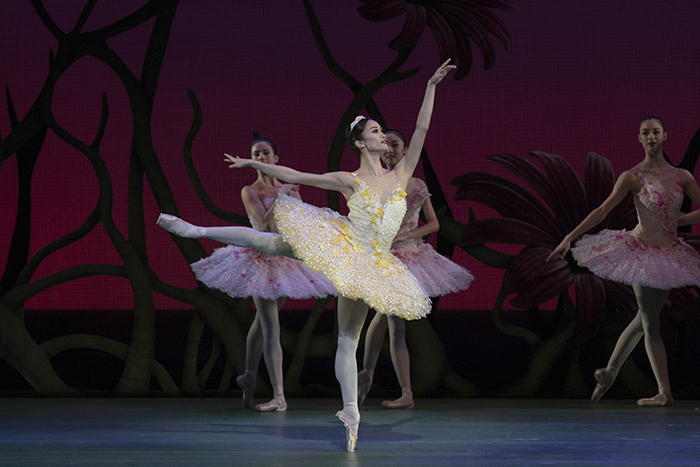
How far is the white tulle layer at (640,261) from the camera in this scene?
386cm

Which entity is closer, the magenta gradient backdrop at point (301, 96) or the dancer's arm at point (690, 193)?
the dancer's arm at point (690, 193)

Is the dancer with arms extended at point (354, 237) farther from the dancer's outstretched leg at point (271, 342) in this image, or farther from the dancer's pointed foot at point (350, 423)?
the dancer's outstretched leg at point (271, 342)

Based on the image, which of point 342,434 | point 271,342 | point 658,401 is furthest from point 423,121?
point 658,401

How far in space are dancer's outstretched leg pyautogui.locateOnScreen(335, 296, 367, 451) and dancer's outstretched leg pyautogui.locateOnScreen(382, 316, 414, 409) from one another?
1117 millimetres

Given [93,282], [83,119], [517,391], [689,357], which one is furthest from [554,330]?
[83,119]

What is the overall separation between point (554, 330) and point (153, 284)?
2.43m

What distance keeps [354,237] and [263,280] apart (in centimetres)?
103

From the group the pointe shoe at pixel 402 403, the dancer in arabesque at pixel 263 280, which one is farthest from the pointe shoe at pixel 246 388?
the pointe shoe at pixel 402 403

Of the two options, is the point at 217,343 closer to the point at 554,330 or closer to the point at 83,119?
the point at 83,119

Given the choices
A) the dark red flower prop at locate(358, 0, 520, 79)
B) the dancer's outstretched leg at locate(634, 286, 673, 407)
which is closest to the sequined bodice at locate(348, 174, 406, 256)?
the dancer's outstretched leg at locate(634, 286, 673, 407)

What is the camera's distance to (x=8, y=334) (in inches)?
185

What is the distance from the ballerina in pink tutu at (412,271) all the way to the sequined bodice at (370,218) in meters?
1.04

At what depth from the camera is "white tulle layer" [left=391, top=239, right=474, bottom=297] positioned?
157 inches

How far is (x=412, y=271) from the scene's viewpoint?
3.96m
